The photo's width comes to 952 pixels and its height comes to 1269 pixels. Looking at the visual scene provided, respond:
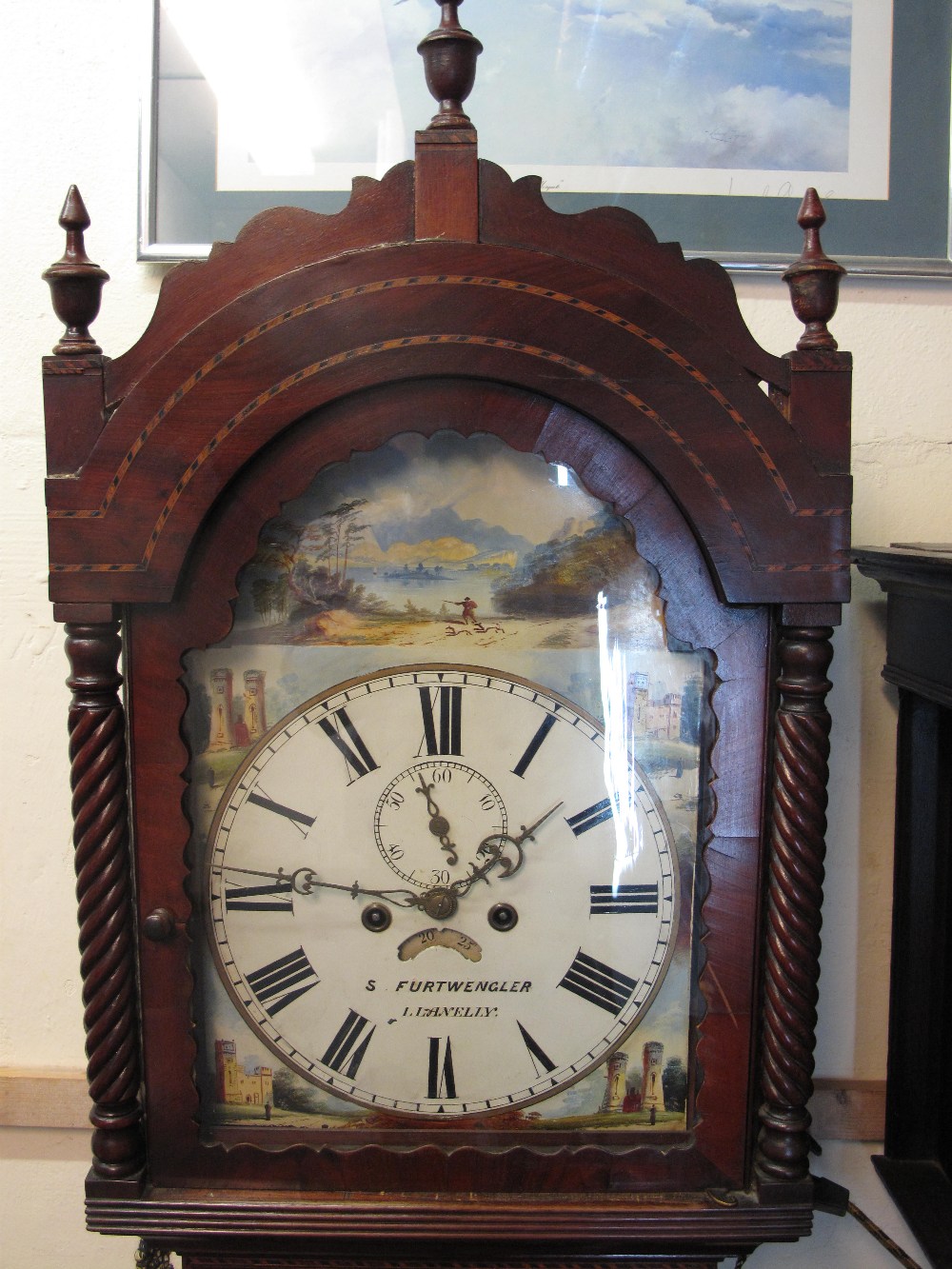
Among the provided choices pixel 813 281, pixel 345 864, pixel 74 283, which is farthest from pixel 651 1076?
pixel 74 283

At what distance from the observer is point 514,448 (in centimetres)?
78

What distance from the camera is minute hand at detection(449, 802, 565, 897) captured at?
82 cm

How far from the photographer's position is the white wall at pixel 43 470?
1.04 metres

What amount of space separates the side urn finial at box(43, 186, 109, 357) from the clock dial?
0.32 metres

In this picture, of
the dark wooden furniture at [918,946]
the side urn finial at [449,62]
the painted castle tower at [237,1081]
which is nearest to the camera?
the side urn finial at [449,62]

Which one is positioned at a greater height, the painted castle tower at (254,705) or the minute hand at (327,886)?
the painted castle tower at (254,705)

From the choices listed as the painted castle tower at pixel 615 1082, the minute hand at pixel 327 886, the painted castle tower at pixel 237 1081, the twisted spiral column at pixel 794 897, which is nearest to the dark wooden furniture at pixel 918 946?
the twisted spiral column at pixel 794 897

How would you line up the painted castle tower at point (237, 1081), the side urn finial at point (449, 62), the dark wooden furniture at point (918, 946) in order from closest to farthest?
1. the side urn finial at point (449, 62)
2. the painted castle tower at point (237, 1081)
3. the dark wooden furniture at point (918, 946)

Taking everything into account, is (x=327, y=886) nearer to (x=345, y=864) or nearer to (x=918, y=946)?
(x=345, y=864)

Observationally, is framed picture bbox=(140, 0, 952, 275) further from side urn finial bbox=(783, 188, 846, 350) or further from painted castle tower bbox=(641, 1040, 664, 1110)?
painted castle tower bbox=(641, 1040, 664, 1110)

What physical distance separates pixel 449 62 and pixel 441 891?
613 mm

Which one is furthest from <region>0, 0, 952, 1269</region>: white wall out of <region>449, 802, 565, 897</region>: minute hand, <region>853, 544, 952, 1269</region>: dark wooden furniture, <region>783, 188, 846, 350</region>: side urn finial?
<region>449, 802, 565, 897</region>: minute hand

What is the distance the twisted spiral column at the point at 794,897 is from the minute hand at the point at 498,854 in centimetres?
17

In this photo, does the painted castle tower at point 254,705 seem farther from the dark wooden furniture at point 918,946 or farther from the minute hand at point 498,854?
the dark wooden furniture at point 918,946
